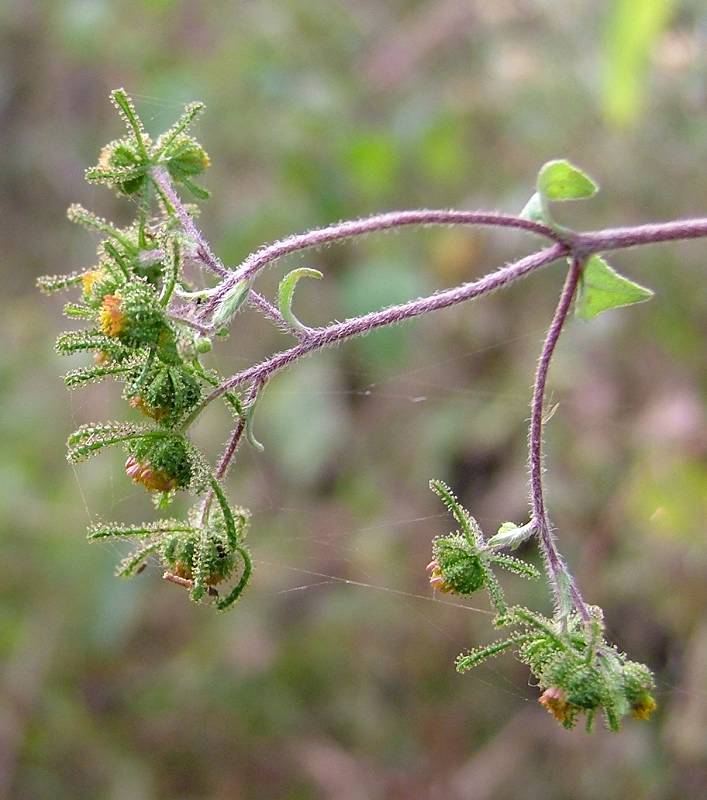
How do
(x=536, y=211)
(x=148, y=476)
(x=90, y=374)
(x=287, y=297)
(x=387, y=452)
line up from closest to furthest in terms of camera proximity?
(x=90, y=374), (x=148, y=476), (x=287, y=297), (x=536, y=211), (x=387, y=452)

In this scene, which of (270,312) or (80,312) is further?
(270,312)

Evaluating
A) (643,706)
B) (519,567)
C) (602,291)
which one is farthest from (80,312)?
(643,706)

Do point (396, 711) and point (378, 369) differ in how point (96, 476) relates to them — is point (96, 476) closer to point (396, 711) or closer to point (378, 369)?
point (378, 369)

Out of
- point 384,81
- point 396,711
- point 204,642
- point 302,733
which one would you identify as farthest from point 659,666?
point 384,81

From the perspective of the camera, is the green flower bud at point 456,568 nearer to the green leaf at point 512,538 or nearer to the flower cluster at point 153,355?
the green leaf at point 512,538

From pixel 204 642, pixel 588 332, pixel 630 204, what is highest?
pixel 630 204

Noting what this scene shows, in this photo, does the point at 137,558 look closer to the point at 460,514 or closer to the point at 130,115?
the point at 460,514

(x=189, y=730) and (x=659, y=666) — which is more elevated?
(x=659, y=666)
